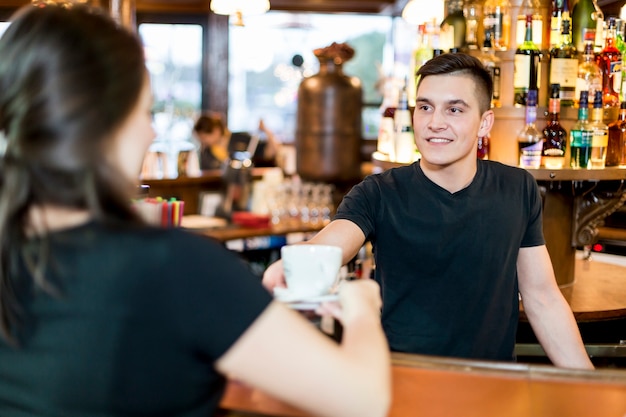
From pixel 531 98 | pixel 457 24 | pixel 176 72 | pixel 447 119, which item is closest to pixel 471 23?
pixel 457 24

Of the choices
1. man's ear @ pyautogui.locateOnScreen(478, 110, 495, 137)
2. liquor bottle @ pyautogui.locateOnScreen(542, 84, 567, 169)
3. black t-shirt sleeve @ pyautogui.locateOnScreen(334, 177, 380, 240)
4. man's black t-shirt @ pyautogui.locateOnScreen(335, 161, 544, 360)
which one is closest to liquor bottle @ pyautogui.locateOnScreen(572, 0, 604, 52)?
liquor bottle @ pyautogui.locateOnScreen(542, 84, 567, 169)

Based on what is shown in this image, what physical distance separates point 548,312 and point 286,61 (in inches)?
326

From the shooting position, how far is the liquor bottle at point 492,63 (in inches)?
127

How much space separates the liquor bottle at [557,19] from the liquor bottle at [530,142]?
11.2 inches

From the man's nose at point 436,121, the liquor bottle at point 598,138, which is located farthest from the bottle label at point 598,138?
the man's nose at point 436,121

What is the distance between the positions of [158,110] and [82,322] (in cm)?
896

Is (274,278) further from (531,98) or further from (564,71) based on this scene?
(564,71)

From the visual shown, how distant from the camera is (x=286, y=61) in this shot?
1027 cm

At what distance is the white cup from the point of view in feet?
4.73

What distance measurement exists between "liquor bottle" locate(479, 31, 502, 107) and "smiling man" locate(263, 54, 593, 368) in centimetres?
75

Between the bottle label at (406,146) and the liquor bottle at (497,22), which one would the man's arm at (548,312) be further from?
the liquor bottle at (497,22)

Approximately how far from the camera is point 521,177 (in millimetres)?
2496

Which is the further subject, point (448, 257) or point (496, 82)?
point (496, 82)

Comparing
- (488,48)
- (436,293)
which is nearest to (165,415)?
(436,293)
